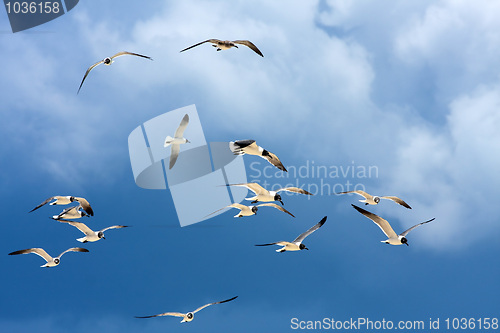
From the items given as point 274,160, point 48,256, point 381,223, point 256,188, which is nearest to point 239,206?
point 256,188

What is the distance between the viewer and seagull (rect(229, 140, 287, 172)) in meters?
13.1

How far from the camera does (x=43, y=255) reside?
16016 millimetres

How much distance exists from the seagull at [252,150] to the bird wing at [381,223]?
2.17 metres

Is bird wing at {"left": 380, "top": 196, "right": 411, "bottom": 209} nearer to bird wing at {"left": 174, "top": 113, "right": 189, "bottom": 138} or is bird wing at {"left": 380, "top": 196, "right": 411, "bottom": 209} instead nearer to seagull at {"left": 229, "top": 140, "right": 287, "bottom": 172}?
seagull at {"left": 229, "top": 140, "right": 287, "bottom": 172}

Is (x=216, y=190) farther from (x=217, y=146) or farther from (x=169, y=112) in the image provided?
(x=169, y=112)

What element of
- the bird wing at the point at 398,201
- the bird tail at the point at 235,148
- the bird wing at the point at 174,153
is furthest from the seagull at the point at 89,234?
the bird wing at the point at 398,201

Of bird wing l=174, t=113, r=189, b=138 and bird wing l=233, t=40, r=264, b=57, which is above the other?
bird wing l=233, t=40, r=264, b=57

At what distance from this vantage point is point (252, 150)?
Result: 13.5m

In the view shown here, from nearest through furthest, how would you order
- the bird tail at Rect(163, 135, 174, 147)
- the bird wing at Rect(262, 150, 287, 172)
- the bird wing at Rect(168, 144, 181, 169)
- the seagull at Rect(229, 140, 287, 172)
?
1. the seagull at Rect(229, 140, 287, 172)
2. the bird wing at Rect(262, 150, 287, 172)
3. the bird tail at Rect(163, 135, 174, 147)
4. the bird wing at Rect(168, 144, 181, 169)

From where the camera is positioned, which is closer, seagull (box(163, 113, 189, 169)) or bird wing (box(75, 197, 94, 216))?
bird wing (box(75, 197, 94, 216))

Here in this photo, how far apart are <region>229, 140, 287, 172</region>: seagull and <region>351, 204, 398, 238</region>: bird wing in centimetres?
217

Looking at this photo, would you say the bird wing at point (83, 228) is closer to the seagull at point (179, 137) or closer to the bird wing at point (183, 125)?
the seagull at point (179, 137)

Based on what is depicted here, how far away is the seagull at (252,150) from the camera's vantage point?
13117mm

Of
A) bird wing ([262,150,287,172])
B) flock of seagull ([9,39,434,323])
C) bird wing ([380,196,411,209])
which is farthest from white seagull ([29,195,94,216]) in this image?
bird wing ([380,196,411,209])
